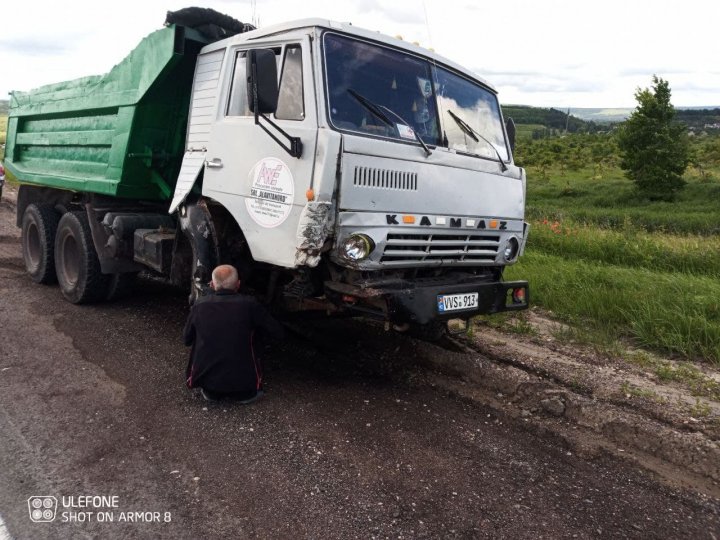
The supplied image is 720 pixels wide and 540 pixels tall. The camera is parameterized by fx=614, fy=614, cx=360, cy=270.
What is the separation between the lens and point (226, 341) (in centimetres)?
420

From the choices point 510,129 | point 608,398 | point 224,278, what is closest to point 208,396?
point 224,278

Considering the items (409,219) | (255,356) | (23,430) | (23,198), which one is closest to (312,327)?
(255,356)

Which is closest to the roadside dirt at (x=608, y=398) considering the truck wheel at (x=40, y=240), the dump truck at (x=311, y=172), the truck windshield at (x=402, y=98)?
the dump truck at (x=311, y=172)

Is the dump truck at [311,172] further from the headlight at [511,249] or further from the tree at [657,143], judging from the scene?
the tree at [657,143]

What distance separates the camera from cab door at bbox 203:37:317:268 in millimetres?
3965

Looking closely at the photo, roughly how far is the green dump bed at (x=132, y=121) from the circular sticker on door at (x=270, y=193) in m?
1.62

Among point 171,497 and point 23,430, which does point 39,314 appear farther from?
point 171,497

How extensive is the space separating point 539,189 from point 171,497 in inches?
1606

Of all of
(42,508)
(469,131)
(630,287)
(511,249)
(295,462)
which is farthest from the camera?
(630,287)

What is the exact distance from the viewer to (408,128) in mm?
4340

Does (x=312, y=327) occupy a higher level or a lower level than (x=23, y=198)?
lower

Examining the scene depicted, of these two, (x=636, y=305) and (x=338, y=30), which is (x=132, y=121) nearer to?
(x=338, y=30)

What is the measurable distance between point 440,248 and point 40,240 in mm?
5301

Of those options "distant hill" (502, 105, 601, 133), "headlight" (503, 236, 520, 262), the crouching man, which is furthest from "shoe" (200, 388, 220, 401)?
"distant hill" (502, 105, 601, 133)
